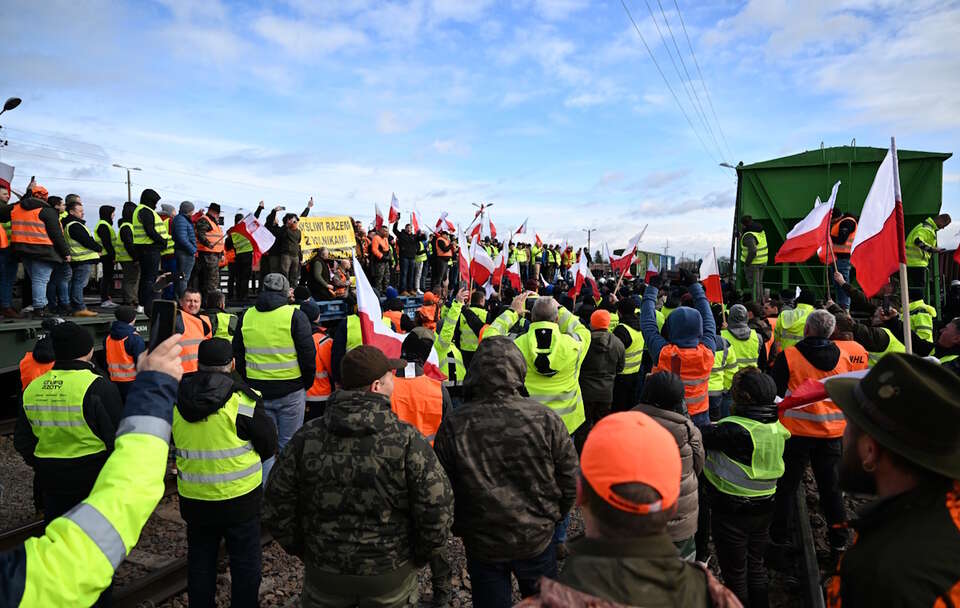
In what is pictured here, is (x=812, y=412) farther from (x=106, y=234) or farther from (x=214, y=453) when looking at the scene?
(x=106, y=234)

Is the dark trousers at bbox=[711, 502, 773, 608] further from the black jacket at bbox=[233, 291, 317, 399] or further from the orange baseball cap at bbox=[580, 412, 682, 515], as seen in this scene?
the black jacket at bbox=[233, 291, 317, 399]

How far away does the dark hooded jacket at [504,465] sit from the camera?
2.81 metres

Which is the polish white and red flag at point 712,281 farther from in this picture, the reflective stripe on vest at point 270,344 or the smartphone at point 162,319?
the smartphone at point 162,319

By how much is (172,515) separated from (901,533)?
5.85 meters

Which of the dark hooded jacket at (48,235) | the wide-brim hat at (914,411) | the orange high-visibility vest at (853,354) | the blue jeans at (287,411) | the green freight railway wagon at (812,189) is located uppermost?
the green freight railway wagon at (812,189)

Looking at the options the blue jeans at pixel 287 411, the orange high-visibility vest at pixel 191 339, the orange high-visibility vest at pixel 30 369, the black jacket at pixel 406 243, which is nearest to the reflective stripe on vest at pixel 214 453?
the blue jeans at pixel 287 411

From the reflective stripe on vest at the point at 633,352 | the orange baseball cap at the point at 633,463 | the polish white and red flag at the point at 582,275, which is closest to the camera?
the orange baseball cap at the point at 633,463

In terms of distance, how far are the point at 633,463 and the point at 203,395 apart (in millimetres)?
2532

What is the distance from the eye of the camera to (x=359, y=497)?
96.6 inches

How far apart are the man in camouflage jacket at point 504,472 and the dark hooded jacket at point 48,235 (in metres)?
7.18

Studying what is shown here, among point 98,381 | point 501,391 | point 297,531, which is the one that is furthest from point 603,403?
point 98,381

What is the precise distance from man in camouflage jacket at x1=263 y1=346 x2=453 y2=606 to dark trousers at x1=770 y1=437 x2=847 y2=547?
10.5 ft

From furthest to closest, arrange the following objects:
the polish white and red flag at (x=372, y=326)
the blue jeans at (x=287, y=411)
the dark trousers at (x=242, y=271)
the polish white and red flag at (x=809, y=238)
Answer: the dark trousers at (x=242, y=271), the polish white and red flag at (x=809, y=238), the blue jeans at (x=287, y=411), the polish white and red flag at (x=372, y=326)

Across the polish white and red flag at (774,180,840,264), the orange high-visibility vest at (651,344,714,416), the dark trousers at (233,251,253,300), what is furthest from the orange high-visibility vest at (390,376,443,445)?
the dark trousers at (233,251,253,300)
